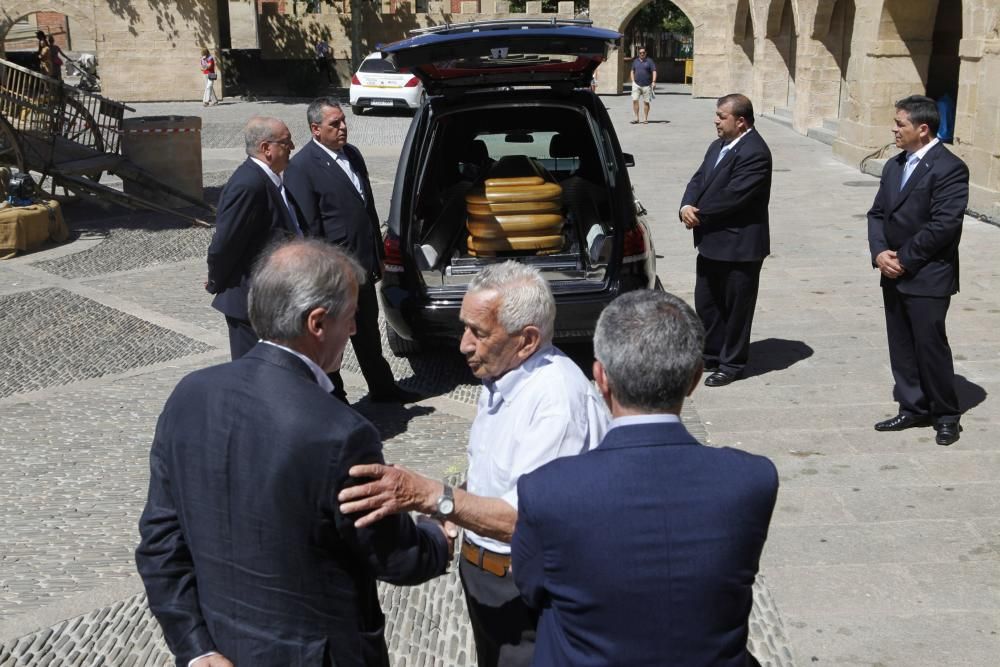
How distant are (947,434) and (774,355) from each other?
179 cm

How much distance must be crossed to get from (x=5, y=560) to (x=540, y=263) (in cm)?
371

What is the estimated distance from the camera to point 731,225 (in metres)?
6.55

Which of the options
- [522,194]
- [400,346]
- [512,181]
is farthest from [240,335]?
[512,181]

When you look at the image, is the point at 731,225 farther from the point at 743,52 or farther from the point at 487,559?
the point at 743,52

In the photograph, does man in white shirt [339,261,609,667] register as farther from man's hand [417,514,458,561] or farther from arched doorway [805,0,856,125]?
arched doorway [805,0,856,125]

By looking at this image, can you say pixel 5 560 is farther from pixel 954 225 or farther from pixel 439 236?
pixel 954 225

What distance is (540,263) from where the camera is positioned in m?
7.11

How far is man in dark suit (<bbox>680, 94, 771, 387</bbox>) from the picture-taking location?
6.41 meters

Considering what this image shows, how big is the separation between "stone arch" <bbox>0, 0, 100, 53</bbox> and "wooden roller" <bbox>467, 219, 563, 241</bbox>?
91.9ft

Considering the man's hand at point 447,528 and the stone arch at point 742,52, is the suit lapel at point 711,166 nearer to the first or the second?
the man's hand at point 447,528

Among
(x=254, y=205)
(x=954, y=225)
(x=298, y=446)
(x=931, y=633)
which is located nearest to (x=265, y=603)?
(x=298, y=446)

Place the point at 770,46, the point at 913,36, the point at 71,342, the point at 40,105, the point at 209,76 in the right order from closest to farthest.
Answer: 1. the point at 71,342
2. the point at 40,105
3. the point at 913,36
4. the point at 770,46
5. the point at 209,76

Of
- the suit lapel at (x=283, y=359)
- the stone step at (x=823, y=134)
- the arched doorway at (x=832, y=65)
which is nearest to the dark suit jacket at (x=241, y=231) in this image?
the suit lapel at (x=283, y=359)

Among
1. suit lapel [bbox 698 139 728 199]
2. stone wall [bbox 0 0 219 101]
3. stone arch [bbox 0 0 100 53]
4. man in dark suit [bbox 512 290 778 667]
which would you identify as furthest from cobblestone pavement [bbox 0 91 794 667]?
stone arch [bbox 0 0 100 53]
